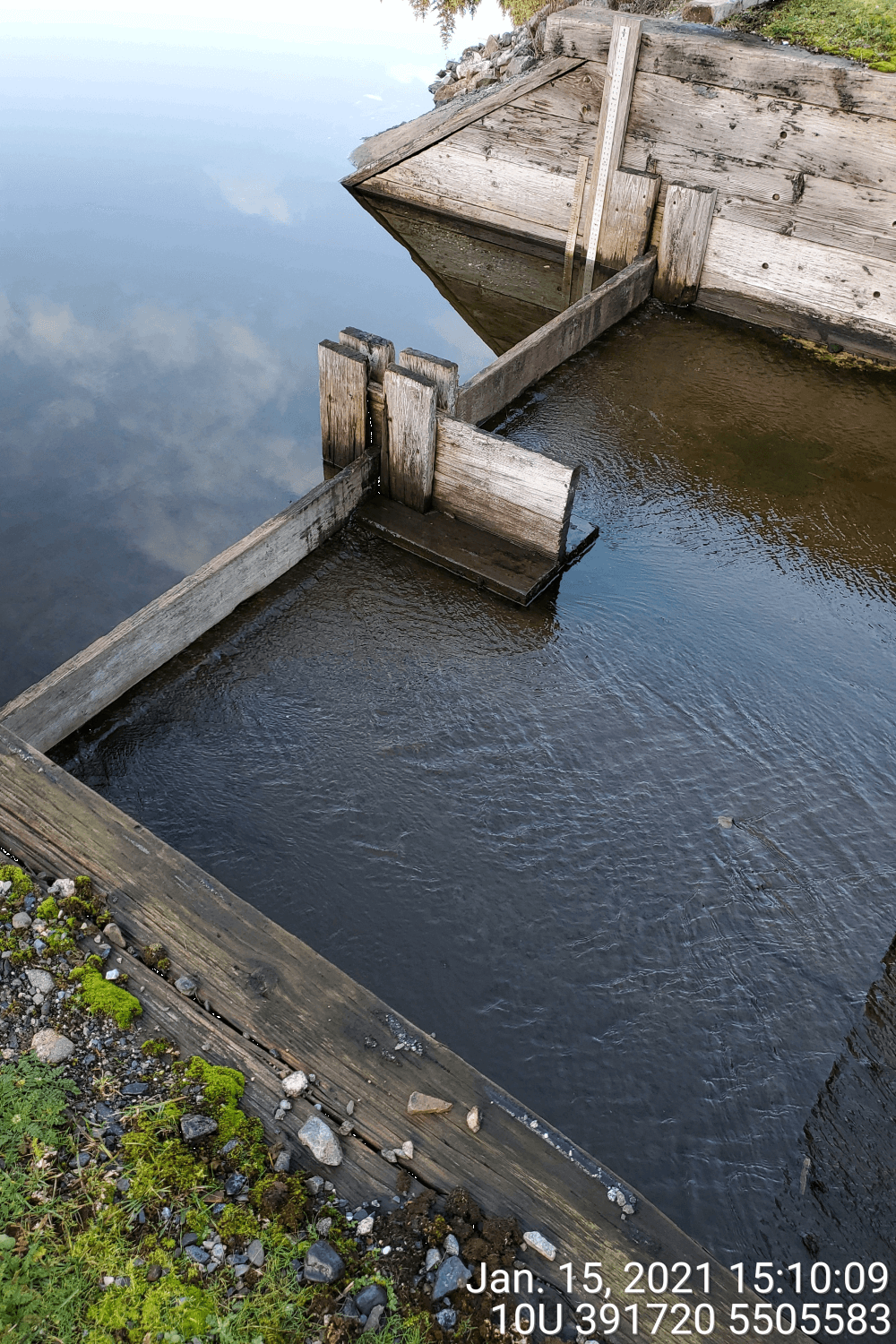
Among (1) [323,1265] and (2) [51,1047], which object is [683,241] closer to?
(2) [51,1047]

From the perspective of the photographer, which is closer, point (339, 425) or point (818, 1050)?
point (818, 1050)

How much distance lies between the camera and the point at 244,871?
418 cm

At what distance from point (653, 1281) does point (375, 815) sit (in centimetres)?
240

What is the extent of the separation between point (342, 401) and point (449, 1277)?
5.14 m

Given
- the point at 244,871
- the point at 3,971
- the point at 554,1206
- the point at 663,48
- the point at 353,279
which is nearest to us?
the point at 554,1206

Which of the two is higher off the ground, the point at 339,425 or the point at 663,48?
the point at 663,48

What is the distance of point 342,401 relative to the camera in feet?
19.9

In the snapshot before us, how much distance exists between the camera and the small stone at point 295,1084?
2.76 meters

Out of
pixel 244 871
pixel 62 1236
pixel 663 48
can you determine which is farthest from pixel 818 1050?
pixel 663 48

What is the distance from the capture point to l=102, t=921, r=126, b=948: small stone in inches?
123

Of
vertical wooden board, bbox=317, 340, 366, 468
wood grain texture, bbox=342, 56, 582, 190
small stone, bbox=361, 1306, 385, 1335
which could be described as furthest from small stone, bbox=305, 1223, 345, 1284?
wood grain texture, bbox=342, 56, 582, 190

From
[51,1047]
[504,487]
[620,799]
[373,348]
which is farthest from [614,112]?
[51,1047]

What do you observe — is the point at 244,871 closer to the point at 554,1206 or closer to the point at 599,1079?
the point at 599,1079

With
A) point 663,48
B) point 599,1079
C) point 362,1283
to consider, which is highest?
point 663,48
